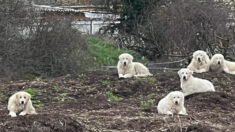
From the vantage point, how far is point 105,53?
2472 centimetres

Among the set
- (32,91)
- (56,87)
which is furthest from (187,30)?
(32,91)

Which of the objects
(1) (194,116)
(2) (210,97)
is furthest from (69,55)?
(1) (194,116)

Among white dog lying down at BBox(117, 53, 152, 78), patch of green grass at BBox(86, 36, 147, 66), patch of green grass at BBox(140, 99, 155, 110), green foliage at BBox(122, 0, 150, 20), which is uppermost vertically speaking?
green foliage at BBox(122, 0, 150, 20)

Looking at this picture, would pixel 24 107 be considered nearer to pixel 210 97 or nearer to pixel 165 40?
pixel 210 97

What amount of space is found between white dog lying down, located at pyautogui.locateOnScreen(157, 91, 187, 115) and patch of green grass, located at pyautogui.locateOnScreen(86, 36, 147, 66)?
12274 millimetres

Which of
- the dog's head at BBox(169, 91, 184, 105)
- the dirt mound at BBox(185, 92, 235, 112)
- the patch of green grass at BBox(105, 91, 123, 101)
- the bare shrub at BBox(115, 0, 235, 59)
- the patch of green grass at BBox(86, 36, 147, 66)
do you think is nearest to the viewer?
the dog's head at BBox(169, 91, 184, 105)

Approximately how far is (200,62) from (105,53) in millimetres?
8781

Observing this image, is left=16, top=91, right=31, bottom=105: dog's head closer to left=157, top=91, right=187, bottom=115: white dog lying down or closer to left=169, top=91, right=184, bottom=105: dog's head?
left=157, top=91, right=187, bottom=115: white dog lying down

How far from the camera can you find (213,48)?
74.6 feet

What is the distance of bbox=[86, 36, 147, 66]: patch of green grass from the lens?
24.0 meters

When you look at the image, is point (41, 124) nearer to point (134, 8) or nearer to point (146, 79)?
point (146, 79)

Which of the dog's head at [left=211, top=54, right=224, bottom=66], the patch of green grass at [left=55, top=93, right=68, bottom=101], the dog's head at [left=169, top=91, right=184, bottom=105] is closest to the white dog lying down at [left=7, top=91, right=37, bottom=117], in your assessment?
the patch of green grass at [left=55, top=93, right=68, bottom=101]

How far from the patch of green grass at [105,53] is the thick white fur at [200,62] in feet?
23.9

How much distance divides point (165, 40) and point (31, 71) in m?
6.36
